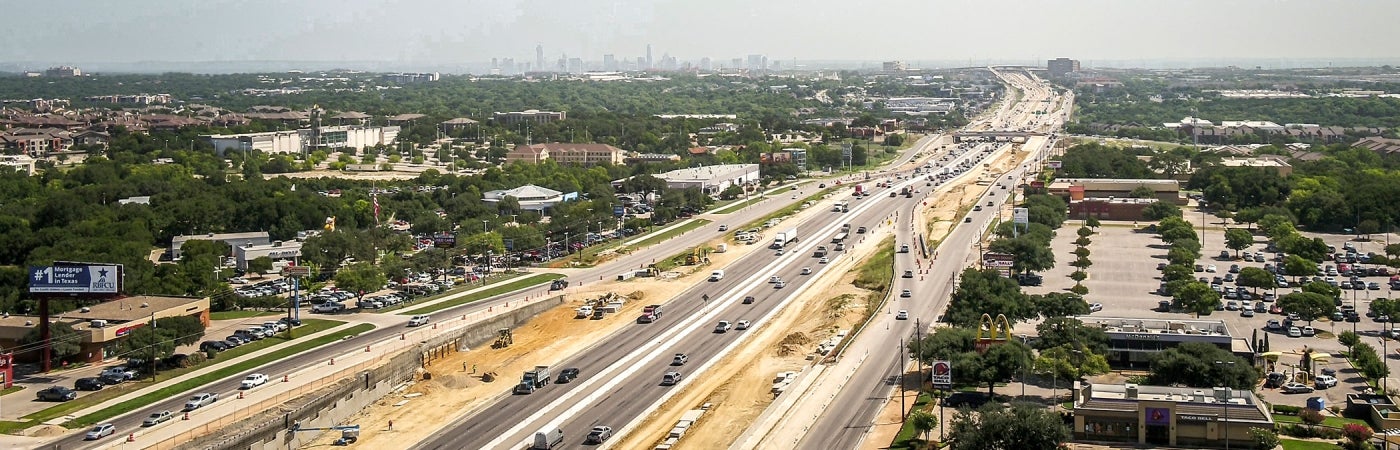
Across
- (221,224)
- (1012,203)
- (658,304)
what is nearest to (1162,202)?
(1012,203)

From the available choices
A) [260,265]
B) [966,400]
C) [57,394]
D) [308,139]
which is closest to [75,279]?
[57,394]

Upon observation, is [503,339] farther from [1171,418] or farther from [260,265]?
[1171,418]

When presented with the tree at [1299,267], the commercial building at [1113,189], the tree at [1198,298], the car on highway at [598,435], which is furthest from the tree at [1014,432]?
the commercial building at [1113,189]

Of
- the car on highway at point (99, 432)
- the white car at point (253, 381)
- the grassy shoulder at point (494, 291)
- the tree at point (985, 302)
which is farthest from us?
the grassy shoulder at point (494, 291)

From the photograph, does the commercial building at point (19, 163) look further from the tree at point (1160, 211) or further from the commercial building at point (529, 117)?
the tree at point (1160, 211)

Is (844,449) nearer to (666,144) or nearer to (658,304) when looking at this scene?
(658,304)
